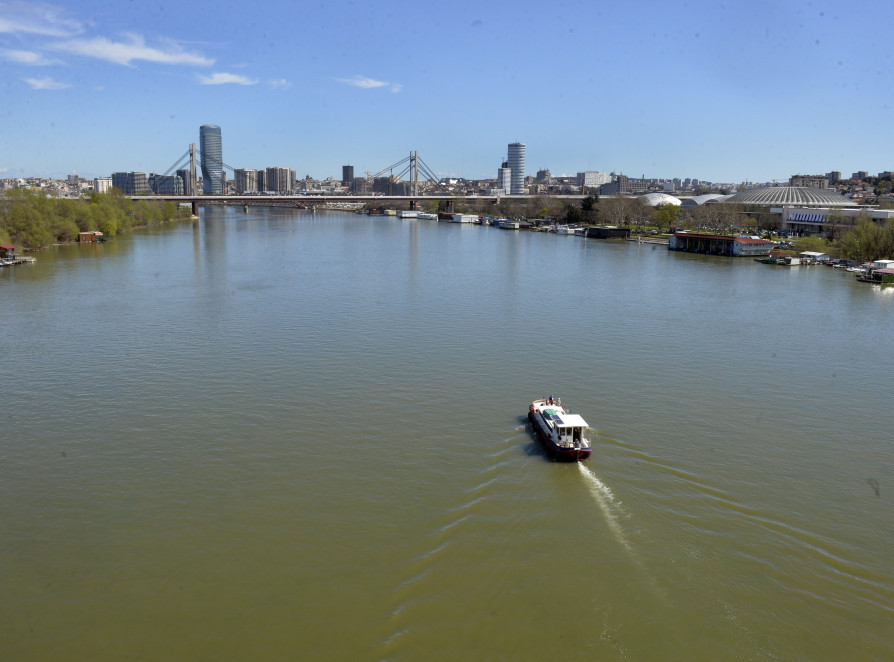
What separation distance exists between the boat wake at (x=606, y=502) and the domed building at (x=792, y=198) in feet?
90.4

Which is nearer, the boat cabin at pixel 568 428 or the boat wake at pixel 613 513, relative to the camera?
the boat wake at pixel 613 513

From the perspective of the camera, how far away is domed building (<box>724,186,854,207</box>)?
28.8 metres

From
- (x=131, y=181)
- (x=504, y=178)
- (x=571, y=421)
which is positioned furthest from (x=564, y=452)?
(x=504, y=178)

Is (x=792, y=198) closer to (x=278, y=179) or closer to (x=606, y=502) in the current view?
(x=606, y=502)

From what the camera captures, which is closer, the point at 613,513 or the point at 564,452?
the point at 613,513

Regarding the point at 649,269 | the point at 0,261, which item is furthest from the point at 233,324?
the point at 649,269

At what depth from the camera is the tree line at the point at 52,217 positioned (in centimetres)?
1752

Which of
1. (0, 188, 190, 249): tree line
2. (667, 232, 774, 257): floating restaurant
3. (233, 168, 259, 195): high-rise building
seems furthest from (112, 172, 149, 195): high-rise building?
(667, 232, 774, 257): floating restaurant

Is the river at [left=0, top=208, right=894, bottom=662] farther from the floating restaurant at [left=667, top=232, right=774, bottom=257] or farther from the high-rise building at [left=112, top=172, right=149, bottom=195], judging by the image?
the high-rise building at [left=112, top=172, right=149, bottom=195]

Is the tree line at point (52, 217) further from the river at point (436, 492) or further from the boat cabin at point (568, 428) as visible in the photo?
the boat cabin at point (568, 428)

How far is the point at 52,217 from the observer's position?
753 inches

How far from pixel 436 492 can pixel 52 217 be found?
19334mm

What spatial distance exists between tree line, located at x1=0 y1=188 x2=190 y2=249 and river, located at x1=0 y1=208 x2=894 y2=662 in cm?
992

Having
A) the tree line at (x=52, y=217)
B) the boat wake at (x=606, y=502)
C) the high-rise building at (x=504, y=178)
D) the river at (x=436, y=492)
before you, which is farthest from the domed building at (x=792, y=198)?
the high-rise building at (x=504, y=178)
